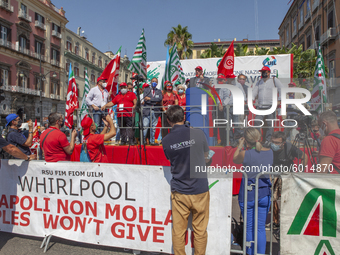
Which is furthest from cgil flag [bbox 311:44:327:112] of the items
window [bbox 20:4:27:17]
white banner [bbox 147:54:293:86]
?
window [bbox 20:4:27:17]

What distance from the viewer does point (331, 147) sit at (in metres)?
2.95

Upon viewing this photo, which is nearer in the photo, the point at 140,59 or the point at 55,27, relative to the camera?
the point at 140,59

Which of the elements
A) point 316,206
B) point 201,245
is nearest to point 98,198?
point 201,245

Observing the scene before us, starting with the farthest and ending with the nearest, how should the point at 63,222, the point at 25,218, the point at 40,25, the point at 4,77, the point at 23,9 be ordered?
the point at 40,25 < the point at 23,9 < the point at 4,77 < the point at 25,218 < the point at 63,222

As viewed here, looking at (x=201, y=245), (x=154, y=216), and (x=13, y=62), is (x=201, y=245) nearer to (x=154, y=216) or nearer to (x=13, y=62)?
(x=154, y=216)

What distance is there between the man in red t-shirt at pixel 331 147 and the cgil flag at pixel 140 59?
19.1 feet

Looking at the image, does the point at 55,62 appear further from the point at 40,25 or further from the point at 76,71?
the point at 76,71

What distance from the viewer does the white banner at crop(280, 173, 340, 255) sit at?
279 centimetres

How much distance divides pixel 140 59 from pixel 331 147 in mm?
6206

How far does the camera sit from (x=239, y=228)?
10.6 ft

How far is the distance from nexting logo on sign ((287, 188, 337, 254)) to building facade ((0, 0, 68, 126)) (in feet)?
Result: 99.3

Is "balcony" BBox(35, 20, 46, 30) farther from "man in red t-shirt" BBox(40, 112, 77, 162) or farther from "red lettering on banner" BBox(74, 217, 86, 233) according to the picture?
"red lettering on banner" BBox(74, 217, 86, 233)

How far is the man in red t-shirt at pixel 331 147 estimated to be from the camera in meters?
2.96

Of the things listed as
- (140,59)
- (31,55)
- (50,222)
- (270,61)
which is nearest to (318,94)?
(50,222)
